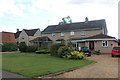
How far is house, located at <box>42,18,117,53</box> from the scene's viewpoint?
23934 millimetres

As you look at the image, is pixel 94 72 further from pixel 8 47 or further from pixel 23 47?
pixel 8 47

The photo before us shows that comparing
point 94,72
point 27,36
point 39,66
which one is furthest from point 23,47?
point 94,72

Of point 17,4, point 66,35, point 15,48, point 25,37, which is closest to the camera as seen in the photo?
point 17,4

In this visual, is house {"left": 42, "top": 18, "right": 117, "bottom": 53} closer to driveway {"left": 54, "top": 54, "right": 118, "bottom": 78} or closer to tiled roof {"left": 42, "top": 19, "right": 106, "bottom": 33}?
tiled roof {"left": 42, "top": 19, "right": 106, "bottom": 33}

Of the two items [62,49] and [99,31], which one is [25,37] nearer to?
[99,31]

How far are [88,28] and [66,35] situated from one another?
657cm

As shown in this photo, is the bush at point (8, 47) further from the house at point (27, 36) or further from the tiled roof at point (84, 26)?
the tiled roof at point (84, 26)

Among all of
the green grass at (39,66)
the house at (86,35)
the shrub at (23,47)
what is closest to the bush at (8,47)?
the shrub at (23,47)

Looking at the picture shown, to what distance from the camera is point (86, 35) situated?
107ft

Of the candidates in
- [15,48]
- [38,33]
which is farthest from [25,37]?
[15,48]

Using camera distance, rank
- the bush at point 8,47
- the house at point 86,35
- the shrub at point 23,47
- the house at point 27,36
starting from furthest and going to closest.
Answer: the house at point 27,36, the shrub at point 23,47, the bush at point 8,47, the house at point 86,35

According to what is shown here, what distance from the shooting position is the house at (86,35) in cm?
2393

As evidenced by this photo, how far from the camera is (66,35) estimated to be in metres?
35.7

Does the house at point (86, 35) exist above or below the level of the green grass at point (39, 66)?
above
